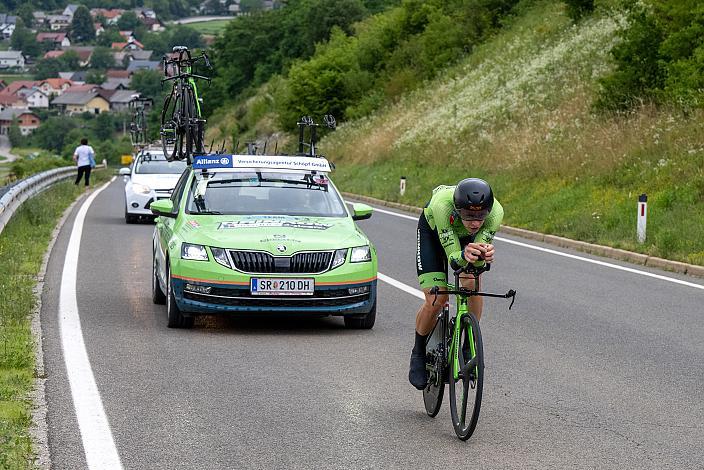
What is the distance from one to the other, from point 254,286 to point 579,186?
16.9 m

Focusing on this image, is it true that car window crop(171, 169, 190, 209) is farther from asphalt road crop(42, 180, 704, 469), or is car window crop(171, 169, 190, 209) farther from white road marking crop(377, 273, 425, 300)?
white road marking crop(377, 273, 425, 300)

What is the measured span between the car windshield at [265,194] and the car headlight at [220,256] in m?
1.09

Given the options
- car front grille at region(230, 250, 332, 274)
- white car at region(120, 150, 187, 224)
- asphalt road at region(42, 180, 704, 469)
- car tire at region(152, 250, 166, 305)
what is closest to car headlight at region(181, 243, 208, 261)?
car front grille at region(230, 250, 332, 274)

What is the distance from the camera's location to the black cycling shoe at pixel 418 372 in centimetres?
784

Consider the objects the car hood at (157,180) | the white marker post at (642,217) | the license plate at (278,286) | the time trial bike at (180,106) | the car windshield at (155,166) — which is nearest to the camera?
the license plate at (278,286)

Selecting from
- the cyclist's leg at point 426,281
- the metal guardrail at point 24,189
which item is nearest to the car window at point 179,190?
the metal guardrail at point 24,189

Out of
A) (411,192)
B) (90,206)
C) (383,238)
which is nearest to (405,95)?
(411,192)

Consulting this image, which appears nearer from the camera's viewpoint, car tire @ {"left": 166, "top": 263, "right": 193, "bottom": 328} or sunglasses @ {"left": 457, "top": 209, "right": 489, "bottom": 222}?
sunglasses @ {"left": 457, "top": 209, "right": 489, "bottom": 222}

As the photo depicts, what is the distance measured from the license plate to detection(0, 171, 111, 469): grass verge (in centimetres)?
193

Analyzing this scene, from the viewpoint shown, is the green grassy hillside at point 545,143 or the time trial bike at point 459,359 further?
the green grassy hillside at point 545,143

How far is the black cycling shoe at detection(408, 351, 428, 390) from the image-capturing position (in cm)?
784

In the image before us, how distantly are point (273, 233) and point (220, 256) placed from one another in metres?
0.55

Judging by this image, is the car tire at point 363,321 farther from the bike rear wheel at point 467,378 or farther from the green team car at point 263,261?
the bike rear wheel at point 467,378

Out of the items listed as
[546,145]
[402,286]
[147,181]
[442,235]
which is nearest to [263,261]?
[442,235]
